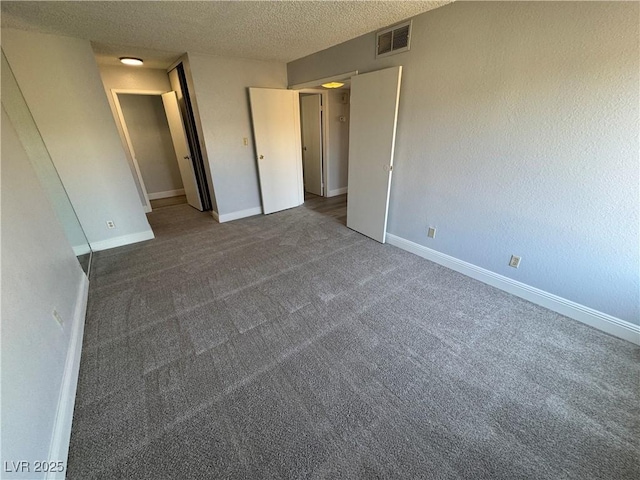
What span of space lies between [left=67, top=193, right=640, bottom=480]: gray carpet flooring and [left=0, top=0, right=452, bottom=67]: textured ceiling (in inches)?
92.5

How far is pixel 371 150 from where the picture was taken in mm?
3031

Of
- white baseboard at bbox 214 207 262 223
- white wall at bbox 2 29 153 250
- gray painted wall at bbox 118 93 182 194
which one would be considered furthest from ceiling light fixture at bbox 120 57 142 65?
white baseboard at bbox 214 207 262 223

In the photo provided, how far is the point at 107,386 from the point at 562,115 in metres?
3.51

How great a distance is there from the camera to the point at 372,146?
3.00 metres

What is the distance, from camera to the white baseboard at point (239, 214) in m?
4.10

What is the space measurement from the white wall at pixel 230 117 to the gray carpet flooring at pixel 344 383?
6.21 ft

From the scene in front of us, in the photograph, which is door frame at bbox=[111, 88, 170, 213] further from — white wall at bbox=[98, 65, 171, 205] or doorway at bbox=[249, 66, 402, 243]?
doorway at bbox=[249, 66, 402, 243]

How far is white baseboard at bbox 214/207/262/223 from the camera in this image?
13.5 feet

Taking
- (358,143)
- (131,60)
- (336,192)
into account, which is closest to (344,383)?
(358,143)

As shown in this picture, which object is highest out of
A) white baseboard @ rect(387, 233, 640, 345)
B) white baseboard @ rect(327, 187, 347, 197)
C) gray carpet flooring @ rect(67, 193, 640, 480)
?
white baseboard @ rect(327, 187, 347, 197)

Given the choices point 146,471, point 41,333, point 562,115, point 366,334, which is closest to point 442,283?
point 366,334

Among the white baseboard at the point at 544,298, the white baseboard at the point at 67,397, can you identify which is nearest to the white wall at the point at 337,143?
the white baseboard at the point at 544,298

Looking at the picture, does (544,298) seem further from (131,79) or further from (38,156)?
(131,79)

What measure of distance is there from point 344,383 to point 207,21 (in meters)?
3.23
